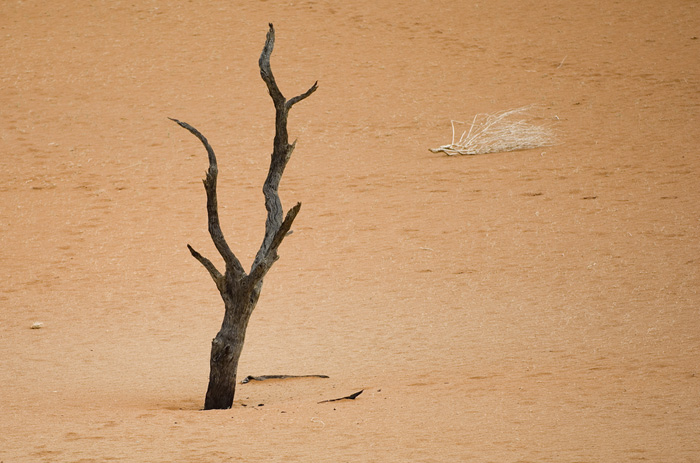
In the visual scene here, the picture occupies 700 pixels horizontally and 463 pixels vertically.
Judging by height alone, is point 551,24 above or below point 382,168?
above

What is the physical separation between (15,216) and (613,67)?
15834 millimetres

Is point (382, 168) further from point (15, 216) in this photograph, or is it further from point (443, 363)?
point (443, 363)

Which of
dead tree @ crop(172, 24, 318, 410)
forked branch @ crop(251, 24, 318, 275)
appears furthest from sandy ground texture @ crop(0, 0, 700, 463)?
forked branch @ crop(251, 24, 318, 275)

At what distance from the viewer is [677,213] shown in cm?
1338

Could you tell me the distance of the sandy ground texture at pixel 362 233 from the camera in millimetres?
6293

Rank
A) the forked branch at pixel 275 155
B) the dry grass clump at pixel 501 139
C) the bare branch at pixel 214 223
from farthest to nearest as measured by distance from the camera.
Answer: the dry grass clump at pixel 501 139 < the forked branch at pixel 275 155 < the bare branch at pixel 214 223

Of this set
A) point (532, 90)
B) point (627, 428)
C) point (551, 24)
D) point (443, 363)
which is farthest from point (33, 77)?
point (627, 428)

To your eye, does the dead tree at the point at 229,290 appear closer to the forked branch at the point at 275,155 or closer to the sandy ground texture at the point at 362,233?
the forked branch at the point at 275,155

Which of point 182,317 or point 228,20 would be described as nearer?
point 182,317

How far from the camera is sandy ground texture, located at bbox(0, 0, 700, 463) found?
6.29m

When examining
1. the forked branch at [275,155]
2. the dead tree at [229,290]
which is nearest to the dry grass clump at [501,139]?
the forked branch at [275,155]

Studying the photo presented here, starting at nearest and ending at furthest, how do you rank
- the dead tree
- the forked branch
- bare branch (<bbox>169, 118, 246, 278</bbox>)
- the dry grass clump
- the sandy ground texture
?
the sandy ground texture → the dead tree → bare branch (<bbox>169, 118, 246, 278</bbox>) → the forked branch → the dry grass clump

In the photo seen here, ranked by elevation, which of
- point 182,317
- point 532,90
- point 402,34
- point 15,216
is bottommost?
point 182,317

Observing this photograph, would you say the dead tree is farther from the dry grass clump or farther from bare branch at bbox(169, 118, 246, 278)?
the dry grass clump
